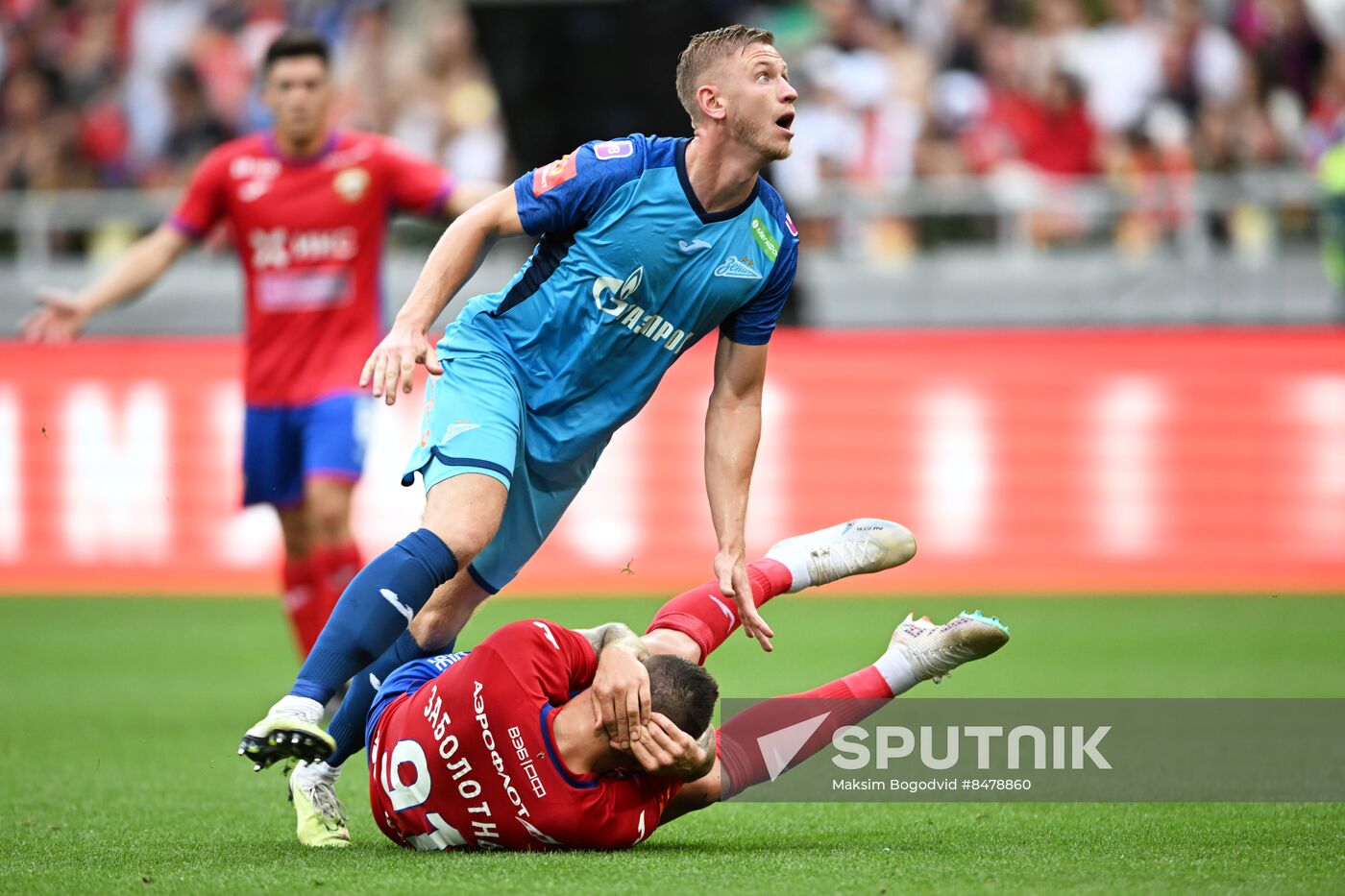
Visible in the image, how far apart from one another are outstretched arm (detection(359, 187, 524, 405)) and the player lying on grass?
2.63 ft

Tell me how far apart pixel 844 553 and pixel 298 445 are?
3.33 metres

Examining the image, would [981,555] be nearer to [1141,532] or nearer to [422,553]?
[1141,532]

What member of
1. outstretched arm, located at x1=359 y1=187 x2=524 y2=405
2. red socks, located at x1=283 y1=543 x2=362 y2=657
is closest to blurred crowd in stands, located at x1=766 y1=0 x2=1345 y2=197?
red socks, located at x1=283 y1=543 x2=362 y2=657

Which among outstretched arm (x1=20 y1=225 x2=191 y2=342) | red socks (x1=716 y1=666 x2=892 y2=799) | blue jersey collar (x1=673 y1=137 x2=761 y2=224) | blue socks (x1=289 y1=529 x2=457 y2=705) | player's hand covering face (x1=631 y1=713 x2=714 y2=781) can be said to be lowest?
red socks (x1=716 y1=666 x2=892 y2=799)

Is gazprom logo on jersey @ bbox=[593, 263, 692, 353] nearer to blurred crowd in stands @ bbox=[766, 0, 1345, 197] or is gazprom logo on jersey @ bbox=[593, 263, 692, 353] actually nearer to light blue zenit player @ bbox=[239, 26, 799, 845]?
light blue zenit player @ bbox=[239, 26, 799, 845]

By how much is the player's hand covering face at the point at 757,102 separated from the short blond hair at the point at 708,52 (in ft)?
0.17

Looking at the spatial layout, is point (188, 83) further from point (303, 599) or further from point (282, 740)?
point (282, 740)

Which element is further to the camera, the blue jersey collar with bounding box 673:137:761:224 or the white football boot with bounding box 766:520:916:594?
the white football boot with bounding box 766:520:916:594

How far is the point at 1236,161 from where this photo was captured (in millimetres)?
13727

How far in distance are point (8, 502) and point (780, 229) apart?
321 inches

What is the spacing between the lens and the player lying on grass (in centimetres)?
477

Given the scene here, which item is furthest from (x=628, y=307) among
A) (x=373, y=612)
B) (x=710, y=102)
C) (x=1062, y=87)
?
(x=1062, y=87)

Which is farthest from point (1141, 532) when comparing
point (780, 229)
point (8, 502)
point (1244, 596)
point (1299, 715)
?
point (8, 502)

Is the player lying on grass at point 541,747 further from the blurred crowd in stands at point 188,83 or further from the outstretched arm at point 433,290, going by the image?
the blurred crowd in stands at point 188,83
